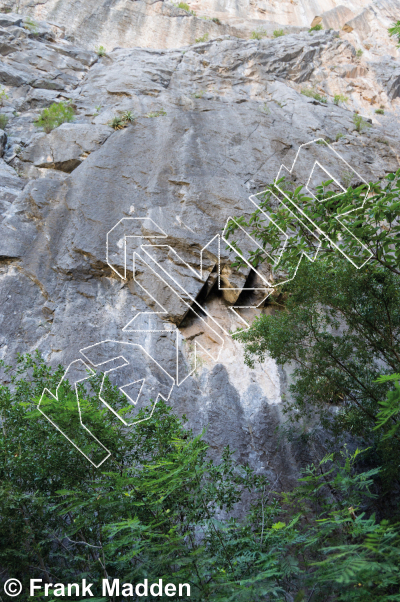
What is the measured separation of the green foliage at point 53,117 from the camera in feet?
42.9

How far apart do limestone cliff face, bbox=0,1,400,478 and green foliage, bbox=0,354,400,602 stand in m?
3.06

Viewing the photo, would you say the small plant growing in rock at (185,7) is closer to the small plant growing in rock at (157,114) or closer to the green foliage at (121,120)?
the small plant growing in rock at (157,114)

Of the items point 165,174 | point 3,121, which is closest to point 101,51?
point 3,121

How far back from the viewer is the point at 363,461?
23.8ft

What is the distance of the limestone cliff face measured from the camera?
866 centimetres

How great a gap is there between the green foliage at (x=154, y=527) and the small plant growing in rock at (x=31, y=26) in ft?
55.5

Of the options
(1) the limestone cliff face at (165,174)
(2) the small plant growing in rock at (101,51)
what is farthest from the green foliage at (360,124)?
(2) the small plant growing in rock at (101,51)

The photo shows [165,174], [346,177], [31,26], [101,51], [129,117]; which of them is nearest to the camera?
[165,174]

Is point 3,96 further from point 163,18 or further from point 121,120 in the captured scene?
point 163,18

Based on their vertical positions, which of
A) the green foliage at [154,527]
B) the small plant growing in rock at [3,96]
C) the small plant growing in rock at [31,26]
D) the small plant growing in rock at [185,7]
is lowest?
the small plant growing in rock at [3,96]

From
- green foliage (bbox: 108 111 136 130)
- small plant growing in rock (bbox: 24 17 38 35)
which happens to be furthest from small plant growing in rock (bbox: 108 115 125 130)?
small plant growing in rock (bbox: 24 17 38 35)

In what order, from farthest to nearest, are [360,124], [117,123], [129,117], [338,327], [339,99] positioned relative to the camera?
1. [339,99]
2. [360,124]
3. [129,117]
4. [117,123]
5. [338,327]

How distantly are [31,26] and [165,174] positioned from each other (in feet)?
37.1

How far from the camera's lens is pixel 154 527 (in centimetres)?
431
